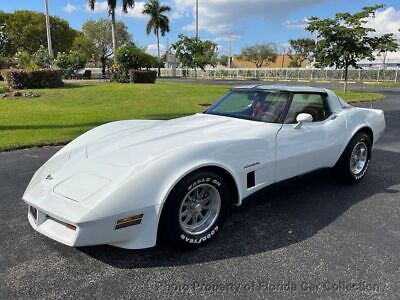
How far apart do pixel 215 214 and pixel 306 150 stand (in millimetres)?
1354

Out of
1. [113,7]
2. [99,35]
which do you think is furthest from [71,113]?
[99,35]

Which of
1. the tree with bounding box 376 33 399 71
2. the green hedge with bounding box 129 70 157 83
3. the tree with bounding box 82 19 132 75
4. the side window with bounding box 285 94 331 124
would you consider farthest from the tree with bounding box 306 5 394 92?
the tree with bounding box 82 19 132 75

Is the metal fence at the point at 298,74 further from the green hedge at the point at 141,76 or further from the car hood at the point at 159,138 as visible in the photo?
the car hood at the point at 159,138

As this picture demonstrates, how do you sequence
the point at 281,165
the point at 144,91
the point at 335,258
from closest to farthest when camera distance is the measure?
1. the point at 335,258
2. the point at 281,165
3. the point at 144,91

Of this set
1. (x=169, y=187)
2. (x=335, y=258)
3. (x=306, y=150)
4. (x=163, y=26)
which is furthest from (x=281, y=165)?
(x=163, y=26)

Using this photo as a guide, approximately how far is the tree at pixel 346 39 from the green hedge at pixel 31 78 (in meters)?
14.4

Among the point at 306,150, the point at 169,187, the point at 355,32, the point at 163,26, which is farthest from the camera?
the point at 163,26

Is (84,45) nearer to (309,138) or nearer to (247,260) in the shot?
(309,138)

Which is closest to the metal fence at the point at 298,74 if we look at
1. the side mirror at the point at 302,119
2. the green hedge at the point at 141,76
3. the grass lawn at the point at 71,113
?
the green hedge at the point at 141,76

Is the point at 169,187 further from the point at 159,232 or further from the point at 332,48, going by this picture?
the point at 332,48

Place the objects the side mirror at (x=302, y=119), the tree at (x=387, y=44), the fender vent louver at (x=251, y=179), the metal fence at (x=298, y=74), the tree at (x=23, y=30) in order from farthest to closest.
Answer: the tree at (x=23, y=30) → the metal fence at (x=298, y=74) → the tree at (x=387, y=44) → the side mirror at (x=302, y=119) → the fender vent louver at (x=251, y=179)

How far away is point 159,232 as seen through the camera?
2.90 metres

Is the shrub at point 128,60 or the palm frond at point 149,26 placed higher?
the palm frond at point 149,26

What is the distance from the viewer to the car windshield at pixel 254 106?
156 inches
